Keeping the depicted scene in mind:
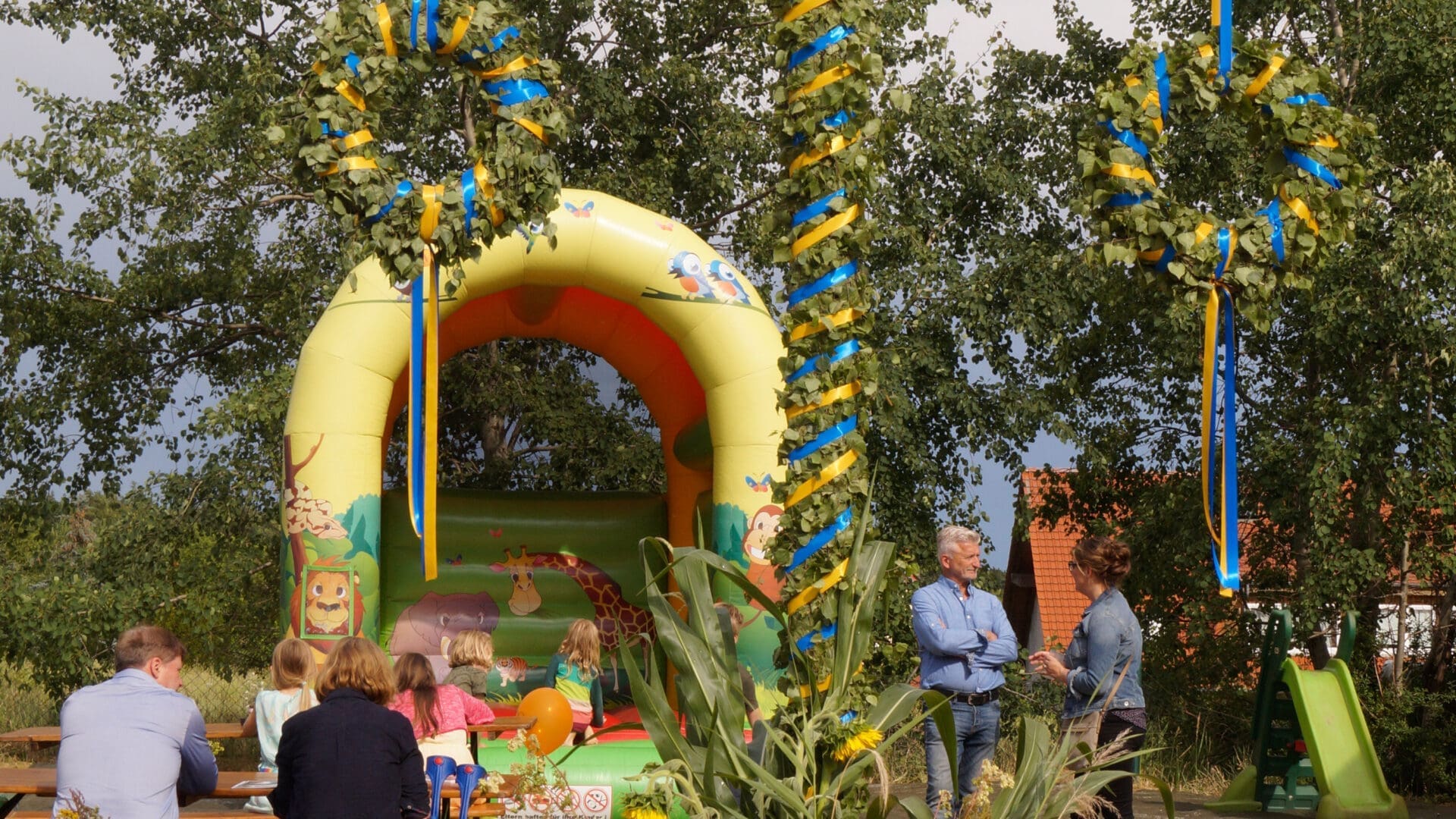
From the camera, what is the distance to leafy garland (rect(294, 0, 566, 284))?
14.1 feet

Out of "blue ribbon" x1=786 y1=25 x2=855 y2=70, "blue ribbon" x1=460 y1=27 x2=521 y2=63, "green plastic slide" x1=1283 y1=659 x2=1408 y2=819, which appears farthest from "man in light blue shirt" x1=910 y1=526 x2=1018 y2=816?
"green plastic slide" x1=1283 y1=659 x2=1408 y2=819

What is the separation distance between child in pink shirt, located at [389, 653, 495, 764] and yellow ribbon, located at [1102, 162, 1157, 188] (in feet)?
9.84

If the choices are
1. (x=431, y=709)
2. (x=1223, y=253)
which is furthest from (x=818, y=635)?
(x=431, y=709)

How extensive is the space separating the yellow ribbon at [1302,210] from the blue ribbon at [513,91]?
223 cm

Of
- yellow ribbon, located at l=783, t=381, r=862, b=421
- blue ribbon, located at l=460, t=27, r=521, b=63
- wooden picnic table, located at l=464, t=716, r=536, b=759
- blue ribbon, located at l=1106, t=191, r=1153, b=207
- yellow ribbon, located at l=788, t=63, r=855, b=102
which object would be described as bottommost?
wooden picnic table, located at l=464, t=716, r=536, b=759

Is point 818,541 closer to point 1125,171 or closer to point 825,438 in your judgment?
point 825,438

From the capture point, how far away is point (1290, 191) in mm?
4301

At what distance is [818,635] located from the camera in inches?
141

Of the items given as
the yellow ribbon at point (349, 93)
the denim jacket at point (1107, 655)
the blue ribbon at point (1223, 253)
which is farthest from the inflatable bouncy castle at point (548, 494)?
the blue ribbon at point (1223, 253)

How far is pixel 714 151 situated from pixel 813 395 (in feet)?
24.8

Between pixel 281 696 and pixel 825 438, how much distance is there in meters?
3.07

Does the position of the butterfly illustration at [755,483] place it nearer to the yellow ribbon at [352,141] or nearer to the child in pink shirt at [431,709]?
the child in pink shirt at [431,709]

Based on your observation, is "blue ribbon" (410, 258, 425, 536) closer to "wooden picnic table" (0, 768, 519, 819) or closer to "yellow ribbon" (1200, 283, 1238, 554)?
"wooden picnic table" (0, 768, 519, 819)

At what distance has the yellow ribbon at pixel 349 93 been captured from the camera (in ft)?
14.6
